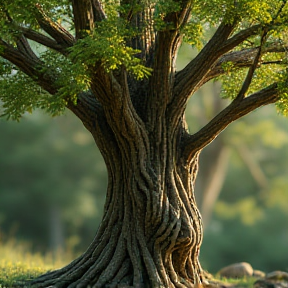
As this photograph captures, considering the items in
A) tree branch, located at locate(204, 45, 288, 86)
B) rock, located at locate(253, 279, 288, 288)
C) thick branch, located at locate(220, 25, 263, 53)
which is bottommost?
rock, located at locate(253, 279, 288, 288)

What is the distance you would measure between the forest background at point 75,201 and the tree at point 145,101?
19.7m

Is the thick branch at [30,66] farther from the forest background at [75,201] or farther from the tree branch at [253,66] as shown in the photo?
the forest background at [75,201]

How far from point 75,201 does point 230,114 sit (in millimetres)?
24065

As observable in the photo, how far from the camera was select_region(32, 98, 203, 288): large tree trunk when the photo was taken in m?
8.84

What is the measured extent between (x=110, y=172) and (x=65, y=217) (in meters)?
24.2

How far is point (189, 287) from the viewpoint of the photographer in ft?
29.7

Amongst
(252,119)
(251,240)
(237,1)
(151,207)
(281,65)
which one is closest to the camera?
(237,1)

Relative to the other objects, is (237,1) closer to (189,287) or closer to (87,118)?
(87,118)

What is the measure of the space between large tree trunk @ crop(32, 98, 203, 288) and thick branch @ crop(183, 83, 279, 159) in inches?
7.1

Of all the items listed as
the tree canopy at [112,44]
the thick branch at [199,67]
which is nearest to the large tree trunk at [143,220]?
the thick branch at [199,67]

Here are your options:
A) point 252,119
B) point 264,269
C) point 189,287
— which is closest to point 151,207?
point 189,287

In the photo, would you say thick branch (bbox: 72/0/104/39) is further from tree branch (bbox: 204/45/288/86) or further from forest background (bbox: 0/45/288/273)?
forest background (bbox: 0/45/288/273)

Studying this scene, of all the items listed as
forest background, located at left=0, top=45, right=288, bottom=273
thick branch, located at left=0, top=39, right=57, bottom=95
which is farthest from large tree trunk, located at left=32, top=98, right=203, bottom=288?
forest background, located at left=0, top=45, right=288, bottom=273

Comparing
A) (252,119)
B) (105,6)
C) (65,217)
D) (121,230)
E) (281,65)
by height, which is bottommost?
(121,230)
